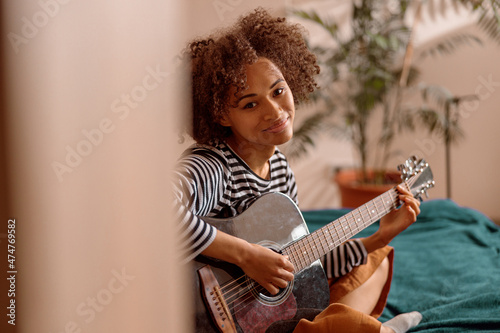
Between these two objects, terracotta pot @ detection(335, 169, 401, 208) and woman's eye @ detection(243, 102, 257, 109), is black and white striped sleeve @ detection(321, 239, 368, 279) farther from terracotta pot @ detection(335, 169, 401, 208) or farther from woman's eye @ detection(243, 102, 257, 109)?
terracotta pot @ detection(335, 169, 401, 208)

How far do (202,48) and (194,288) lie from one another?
51cm

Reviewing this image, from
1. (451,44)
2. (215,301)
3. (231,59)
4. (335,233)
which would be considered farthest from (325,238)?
(451,44)

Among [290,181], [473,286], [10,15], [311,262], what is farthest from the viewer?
[473,286]

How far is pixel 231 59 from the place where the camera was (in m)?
0.97

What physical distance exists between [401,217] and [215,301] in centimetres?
53

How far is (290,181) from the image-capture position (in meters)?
1.18

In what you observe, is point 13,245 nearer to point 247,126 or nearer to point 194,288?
point 194,288

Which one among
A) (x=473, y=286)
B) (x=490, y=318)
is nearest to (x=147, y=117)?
(x=490, y=318)

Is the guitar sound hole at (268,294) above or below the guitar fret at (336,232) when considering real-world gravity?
below

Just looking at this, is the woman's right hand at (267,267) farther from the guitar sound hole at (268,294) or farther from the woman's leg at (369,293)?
the woman's leg at (369,293)

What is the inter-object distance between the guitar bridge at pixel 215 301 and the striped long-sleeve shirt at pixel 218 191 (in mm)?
50

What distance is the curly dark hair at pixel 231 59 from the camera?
38.5 inches

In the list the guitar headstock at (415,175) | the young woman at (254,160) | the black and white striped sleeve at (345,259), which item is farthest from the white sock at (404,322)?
the guitar headstock at (415,175)

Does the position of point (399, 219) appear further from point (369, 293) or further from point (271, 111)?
point (271, 111)
